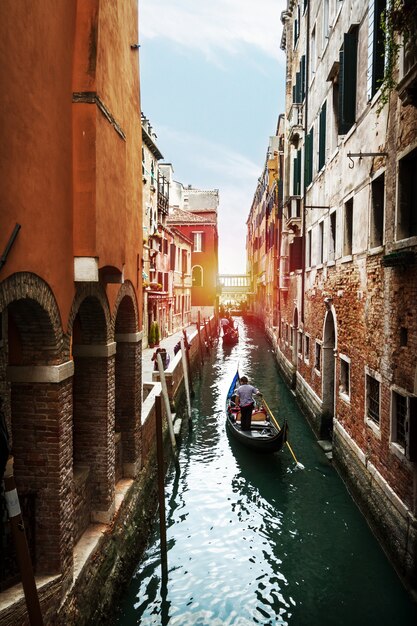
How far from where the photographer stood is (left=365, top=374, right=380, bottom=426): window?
7.62 meters

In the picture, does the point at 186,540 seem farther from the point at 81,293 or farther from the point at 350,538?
the point at 81,293

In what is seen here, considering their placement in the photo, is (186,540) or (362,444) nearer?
(186,540)

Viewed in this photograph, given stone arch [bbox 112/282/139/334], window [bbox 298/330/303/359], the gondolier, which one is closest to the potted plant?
window [bbox 298/330/303/359]

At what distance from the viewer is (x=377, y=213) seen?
7.86 metres

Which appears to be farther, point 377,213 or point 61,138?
point 377,213

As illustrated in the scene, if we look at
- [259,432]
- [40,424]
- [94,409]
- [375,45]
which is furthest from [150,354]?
[40,424]

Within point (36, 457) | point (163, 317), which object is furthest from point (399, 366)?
point (163, 317)

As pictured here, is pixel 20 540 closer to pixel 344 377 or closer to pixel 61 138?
pixel 61 138

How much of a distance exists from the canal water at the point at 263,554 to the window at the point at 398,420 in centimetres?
167

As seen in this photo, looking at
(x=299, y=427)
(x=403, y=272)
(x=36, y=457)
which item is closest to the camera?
(x=36, y=457)

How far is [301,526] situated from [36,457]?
16.7ft

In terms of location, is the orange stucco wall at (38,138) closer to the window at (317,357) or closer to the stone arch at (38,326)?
the stone arch at (38,326)

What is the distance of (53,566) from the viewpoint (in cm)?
435

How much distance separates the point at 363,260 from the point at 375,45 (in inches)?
131
